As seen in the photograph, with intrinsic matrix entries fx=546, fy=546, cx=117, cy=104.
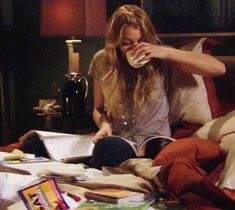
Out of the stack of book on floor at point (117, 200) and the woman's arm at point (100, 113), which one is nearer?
Answer: the stack of book on floor at point (117, 200)

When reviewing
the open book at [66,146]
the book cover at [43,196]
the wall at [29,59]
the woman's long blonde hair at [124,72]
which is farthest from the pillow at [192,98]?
the wall at [29,59]

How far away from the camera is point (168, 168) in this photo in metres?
1.82

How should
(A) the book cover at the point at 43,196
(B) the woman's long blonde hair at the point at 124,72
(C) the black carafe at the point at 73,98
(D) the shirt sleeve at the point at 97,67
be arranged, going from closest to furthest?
(A) the book cover at the point at 43,196 → (B) the woman's long blonde hair at the point at 124,72 → (D) the shirt sleeve at the point at 97,67 → (C) the black carafe at the point at 73,98

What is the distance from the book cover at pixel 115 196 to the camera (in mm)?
1738

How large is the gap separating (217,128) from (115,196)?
2.38ft

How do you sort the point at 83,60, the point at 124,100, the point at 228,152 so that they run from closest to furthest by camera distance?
the point at 228,152 < the point at 124,100 < the point at 83,60

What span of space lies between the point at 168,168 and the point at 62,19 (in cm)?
172

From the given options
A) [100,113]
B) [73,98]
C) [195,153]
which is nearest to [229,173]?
[195,153]

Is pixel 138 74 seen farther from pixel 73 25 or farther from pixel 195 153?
pixel 73 25

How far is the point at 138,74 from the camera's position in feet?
8.51

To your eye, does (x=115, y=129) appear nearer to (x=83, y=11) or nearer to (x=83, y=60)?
(x=83, y=11)

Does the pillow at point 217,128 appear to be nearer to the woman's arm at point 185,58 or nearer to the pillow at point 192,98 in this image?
the pillow at point 192,98

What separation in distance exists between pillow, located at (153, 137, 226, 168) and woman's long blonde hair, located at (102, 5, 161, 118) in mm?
495

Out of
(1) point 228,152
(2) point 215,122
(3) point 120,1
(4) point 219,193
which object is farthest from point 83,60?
(4) point 219,193
